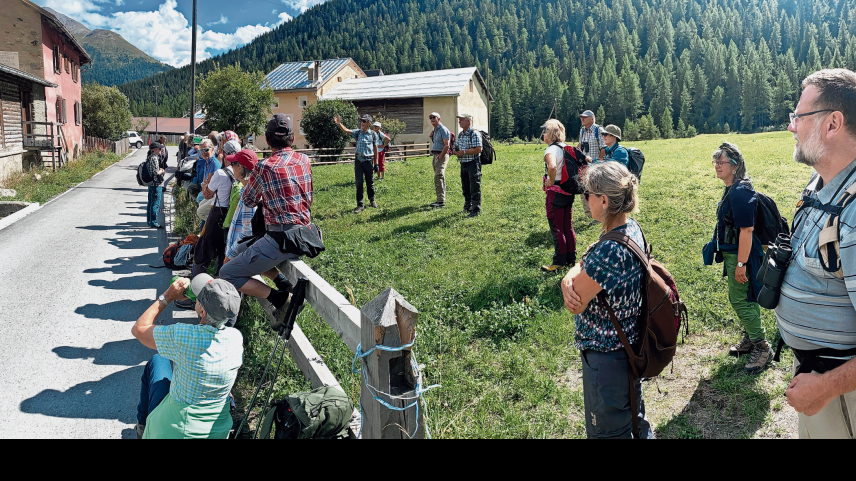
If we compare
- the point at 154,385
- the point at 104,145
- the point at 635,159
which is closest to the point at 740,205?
the point at 154,385

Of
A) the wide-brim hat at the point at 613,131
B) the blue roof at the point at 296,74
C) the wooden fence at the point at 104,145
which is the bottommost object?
the wide-brim hat at the point at 613,131

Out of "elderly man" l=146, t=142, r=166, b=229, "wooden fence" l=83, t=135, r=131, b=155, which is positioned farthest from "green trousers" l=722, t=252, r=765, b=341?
"wooden fence" l=83, t=135, r=131, b=155

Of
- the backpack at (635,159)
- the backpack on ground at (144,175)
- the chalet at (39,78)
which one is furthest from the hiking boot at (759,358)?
the chalet at (39,78)

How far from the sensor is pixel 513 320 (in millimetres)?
6008

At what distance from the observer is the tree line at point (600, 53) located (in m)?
103

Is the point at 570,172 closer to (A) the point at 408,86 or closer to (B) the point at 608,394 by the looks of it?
(B) the point at 608,394

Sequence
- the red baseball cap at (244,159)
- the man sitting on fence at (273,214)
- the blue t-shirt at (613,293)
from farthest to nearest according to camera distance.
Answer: the red baseball cap at (244,159) → the man sitting on fence at (273,214) → the blue t-shirt at (613,293)

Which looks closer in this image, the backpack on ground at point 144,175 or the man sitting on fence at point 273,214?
the man sitting on fence at point 273,214

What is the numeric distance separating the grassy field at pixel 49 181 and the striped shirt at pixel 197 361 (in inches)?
676

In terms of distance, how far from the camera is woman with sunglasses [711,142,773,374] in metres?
4.51

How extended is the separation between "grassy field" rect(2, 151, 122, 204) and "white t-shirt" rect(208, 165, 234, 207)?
13.8 metres

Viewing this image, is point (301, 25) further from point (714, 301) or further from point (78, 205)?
point (714, 301)

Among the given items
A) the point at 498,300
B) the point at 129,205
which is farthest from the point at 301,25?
the point at 498,300

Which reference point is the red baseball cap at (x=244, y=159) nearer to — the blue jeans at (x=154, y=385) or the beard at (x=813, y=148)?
the blue jeans at (x=154, y=385)
